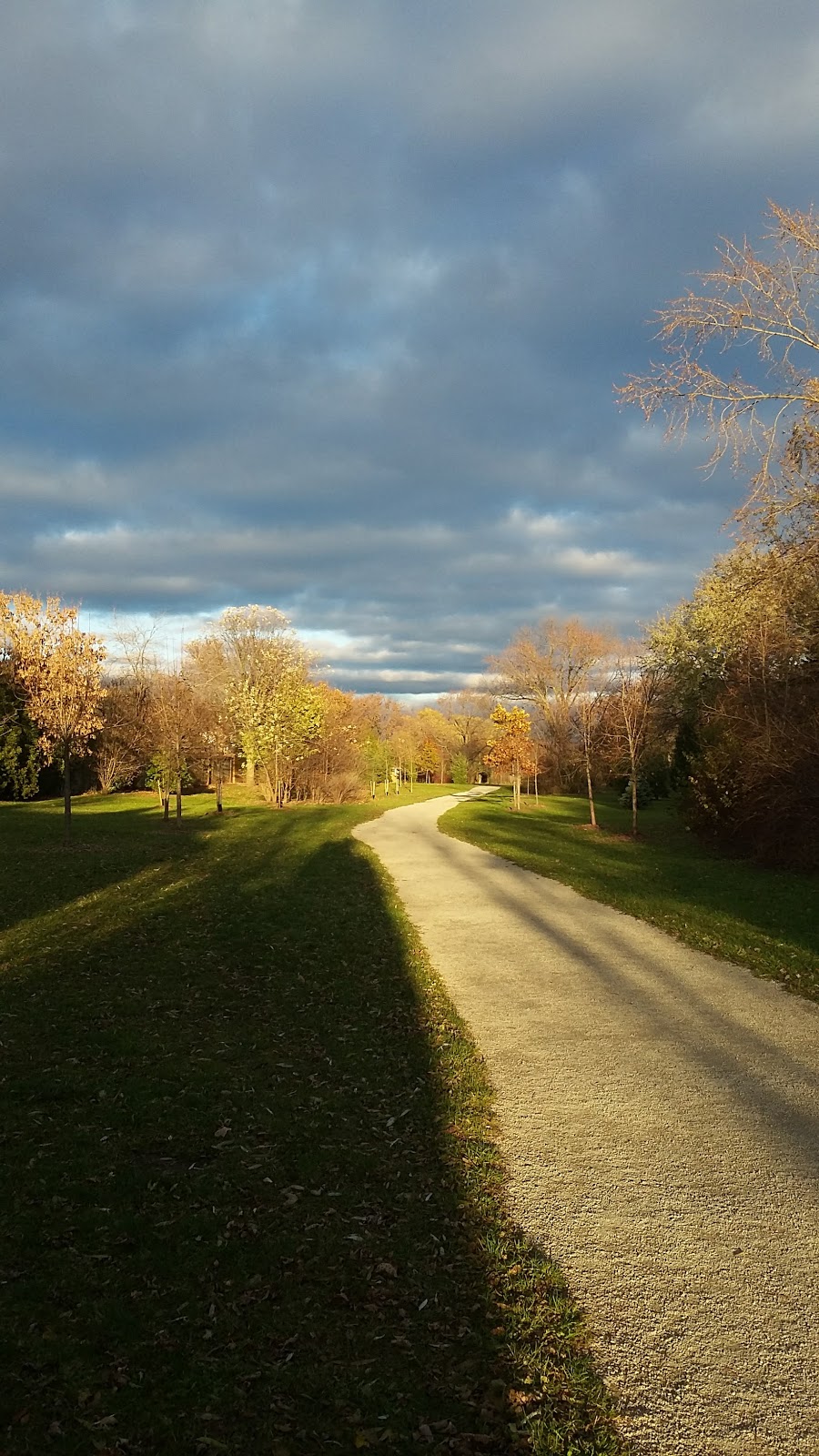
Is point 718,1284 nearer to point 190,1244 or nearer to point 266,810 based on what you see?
point 190,1244

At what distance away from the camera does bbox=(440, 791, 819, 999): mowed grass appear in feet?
30.8

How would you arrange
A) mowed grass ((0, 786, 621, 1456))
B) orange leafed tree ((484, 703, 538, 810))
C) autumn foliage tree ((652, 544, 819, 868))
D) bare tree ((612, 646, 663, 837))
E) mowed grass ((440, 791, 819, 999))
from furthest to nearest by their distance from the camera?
1. orange leafed tree ((484, 703, 538, 810))
2. bare tree ((612, 646, 663, 837))
3. autumn foliage tree ((652, 544, 819, 868))
4. mowed grass ((440, 791, 819, 999))
5. mowed grass ((0, 786, 621, 1456))

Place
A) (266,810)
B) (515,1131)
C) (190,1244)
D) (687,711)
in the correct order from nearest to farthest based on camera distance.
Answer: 1. (190,1244)
2. (515,1131)
3. (266,810)
4. (687,711)

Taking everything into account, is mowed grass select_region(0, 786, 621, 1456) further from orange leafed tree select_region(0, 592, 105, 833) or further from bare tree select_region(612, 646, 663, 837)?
bare tree select_region(612, 646, 663, 837)

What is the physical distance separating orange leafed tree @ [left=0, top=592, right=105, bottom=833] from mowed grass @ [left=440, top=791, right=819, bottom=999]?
35.0ft

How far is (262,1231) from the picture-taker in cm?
386

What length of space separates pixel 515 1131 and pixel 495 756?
2970cm

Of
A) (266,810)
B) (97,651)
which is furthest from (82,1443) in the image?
(266,810)

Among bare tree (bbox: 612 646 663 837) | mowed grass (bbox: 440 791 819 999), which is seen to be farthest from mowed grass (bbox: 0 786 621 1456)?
bare tree (bbox: 612 646 663 837)

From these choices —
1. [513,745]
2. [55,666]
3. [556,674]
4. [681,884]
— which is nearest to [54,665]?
[55,666]

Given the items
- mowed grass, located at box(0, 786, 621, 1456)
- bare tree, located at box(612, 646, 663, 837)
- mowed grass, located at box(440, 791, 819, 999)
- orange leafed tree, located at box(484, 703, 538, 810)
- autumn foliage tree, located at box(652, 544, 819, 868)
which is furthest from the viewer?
orange leafed tree, located at box(484, 703, 538, 810)

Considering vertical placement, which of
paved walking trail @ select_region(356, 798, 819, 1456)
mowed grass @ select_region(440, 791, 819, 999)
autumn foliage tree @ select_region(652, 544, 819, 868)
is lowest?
mowed grass @ select_region(440, 791, 819, 999)

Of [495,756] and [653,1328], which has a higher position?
[495,756]

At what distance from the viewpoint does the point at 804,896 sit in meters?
13.9
